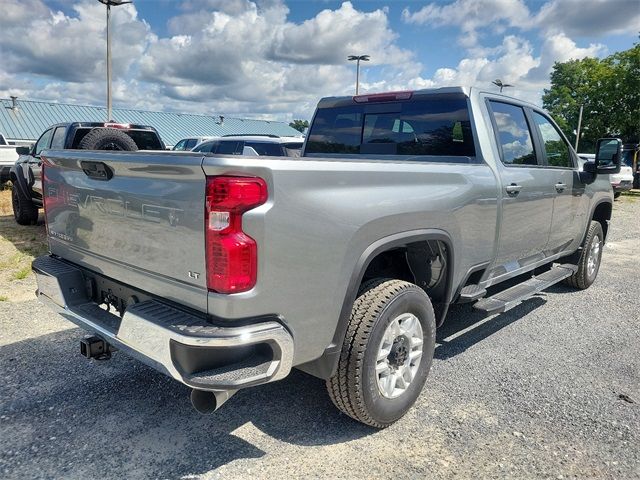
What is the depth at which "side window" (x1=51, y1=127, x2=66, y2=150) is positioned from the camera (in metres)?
8.62

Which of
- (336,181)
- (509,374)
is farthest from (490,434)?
(336,181)

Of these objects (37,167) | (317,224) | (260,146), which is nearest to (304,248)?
(317,224)

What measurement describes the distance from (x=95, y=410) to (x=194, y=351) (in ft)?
4.69

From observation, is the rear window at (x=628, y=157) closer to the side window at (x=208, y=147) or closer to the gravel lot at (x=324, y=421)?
the side window at (x=208, y=147)

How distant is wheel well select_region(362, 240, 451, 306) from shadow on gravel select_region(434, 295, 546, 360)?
779 millimetres

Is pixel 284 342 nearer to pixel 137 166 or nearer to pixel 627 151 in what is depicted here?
pixel 137 166

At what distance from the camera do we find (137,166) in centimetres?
249

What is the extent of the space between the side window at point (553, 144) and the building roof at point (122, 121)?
3924 centimetres

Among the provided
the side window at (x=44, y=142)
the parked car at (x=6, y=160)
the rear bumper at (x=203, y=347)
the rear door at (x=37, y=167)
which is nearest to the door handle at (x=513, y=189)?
the rear bumper at (x=203, y=347)

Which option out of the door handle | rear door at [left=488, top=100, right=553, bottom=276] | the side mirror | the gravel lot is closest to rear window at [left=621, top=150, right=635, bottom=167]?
the side mirror

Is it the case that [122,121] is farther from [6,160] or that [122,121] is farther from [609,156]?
[609,156]

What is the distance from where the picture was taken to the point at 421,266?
3.44m

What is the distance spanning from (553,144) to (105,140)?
6117 mm

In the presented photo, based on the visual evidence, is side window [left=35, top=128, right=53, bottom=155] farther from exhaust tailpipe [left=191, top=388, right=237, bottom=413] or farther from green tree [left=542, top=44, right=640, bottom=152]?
green tree [left=542, top=44, right=640, bottom=152]
